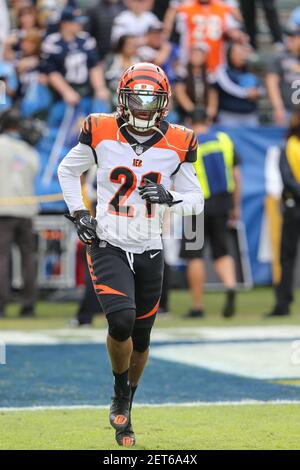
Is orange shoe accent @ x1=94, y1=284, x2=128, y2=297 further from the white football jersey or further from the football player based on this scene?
the white football jersey

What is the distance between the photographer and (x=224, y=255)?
510 inches

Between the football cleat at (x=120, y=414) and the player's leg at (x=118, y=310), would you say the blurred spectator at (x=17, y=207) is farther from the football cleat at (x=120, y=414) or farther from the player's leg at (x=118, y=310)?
the football cleat at (x=120, y=414)

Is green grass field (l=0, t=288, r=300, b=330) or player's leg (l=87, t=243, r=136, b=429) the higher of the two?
player's leg (l=87, t=243, r=136, b=429)

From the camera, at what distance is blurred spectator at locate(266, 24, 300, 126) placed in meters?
16.0

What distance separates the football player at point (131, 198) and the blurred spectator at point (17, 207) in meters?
6.23

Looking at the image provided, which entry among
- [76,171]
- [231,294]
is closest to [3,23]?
[231,294]

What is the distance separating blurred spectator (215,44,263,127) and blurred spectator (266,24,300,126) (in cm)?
25

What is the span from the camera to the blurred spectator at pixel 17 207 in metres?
12.7

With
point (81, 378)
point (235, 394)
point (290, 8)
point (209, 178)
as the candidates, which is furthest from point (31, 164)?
point (290, 8)

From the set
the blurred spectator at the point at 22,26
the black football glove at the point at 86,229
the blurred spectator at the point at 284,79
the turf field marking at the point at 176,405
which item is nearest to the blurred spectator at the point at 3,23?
the blurred spectator at the point at 22,26

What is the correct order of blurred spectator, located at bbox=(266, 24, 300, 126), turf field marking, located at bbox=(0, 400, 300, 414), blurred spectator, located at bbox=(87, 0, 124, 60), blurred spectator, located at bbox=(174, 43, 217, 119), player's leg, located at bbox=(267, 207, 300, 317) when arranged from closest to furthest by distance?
1. turf field marking, located at bbox=(0, 400, 300, 414)
2. player's leg, located at bbox=(267, 207, 300, 317)
3. blurred spectator, located at bbox=(174, 43, 217, 119)
4. blurred spectator, located at bbox=(266, 24, 300, 126)
5. blurred spectator, located at bbox=(87, 0, 124, 60)

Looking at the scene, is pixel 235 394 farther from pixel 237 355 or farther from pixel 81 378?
pixel 237 355

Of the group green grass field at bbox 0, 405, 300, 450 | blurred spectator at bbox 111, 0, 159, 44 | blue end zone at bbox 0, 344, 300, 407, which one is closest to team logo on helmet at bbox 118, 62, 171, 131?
green grass field at bbox 0, 405, 300, 450

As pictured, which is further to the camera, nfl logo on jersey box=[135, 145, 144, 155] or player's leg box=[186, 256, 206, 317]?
player's leg box=[186, 256, 206, 317]
